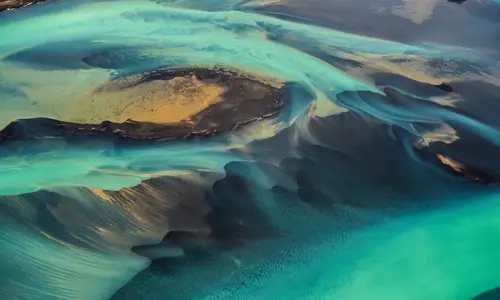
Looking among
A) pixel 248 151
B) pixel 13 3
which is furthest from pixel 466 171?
pixel 13 3

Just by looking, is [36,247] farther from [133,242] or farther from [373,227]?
[373,227]

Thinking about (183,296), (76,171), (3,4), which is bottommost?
(183,296)

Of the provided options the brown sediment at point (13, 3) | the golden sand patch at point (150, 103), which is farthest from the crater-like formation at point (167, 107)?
the brown sediment at point (13, 3)

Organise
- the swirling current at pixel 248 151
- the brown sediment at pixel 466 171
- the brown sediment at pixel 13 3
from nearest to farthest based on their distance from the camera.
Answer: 1. the swirling current at pixel 248 151
2. the brown sediment at pixel 466 171
3. the brown sediment at pixel 13 3

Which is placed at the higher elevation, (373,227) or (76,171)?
(76,171)

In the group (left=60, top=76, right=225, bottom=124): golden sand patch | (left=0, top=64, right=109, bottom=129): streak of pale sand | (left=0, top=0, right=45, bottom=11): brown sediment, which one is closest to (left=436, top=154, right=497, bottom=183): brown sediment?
(left=60, top=76, right=225, bottom=124): golden sand patch

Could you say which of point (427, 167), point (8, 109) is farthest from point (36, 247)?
point (427, 167)

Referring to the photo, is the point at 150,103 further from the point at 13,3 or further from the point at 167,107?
the point at 13,3

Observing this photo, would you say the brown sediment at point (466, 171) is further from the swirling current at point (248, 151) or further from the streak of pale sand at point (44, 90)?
the streak of pale sand at point (44, 90)

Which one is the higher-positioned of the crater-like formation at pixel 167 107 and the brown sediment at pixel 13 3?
the brown sediment at pixel 13 3
